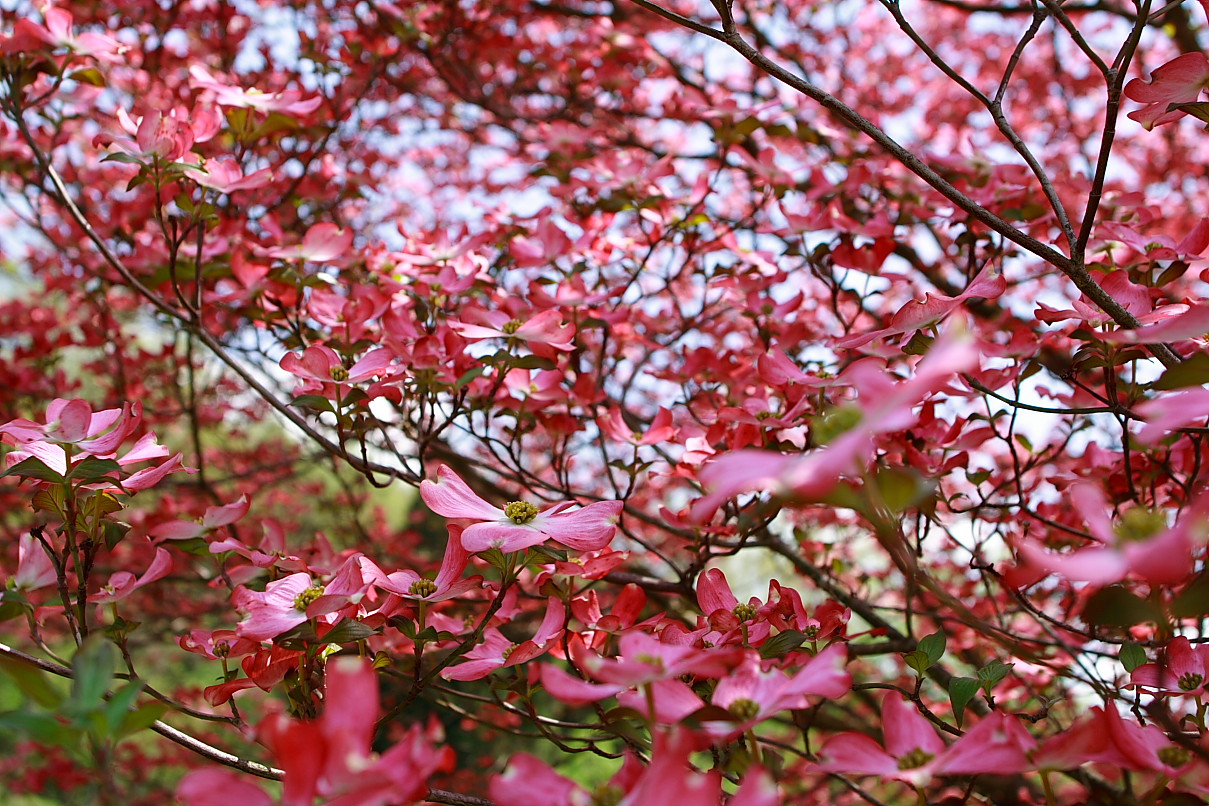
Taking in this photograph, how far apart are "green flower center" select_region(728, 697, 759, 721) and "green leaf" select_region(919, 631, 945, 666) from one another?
11.1 inches

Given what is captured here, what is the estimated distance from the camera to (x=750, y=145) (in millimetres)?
2604

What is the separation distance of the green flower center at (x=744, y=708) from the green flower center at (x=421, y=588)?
0.35 metres

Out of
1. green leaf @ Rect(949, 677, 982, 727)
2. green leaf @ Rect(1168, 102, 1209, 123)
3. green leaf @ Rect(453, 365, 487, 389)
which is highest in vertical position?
green leaf @ Rect(1168, 102, 1209, 123)

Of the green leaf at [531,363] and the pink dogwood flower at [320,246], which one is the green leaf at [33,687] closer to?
the green leaf at [531,363]

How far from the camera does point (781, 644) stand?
776 mm

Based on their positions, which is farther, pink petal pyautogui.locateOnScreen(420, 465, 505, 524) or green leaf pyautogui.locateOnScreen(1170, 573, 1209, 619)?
pink petal pyautogui.locateOnScreen(420, 465, 505, 524)

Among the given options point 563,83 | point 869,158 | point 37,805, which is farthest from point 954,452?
point 37,805

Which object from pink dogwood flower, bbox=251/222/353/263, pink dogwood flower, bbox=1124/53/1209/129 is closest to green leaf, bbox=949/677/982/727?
pink dogwood flower, bbox=1124/53/1209/129

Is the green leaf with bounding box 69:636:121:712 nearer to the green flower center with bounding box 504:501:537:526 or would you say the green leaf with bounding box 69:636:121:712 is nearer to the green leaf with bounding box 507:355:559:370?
the green flower center with bounding box 504:501:537:526

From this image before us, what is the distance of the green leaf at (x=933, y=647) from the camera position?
2.66 feet

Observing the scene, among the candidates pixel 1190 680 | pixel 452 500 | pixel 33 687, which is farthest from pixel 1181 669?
pixel 33 687

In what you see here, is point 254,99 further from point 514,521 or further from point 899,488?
point 899,488

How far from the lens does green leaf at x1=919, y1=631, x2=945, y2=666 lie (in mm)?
812

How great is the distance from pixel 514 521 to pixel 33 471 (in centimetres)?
45
